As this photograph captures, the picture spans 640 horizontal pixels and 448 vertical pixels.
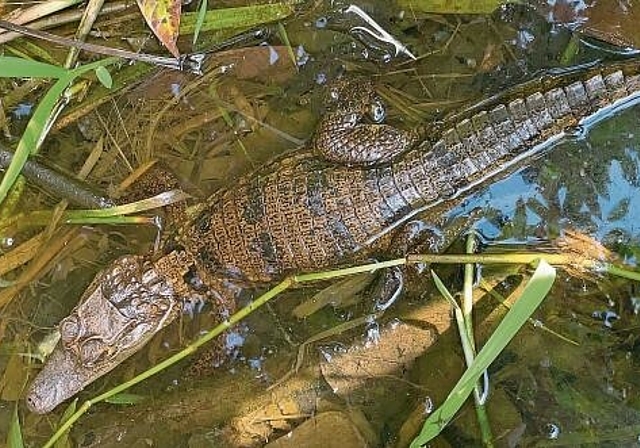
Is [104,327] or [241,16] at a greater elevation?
[241,16]

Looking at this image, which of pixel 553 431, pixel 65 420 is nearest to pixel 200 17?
pixel 65 420

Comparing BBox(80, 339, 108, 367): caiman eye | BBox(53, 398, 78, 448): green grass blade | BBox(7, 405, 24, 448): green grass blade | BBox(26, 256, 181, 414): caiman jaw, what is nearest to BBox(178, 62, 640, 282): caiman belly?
BBox(26, 256, 181, 414): caiman jaw

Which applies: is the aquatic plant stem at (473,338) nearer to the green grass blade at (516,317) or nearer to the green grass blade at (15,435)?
the green grass blade at (516,317)

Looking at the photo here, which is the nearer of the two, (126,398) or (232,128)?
(126,398)

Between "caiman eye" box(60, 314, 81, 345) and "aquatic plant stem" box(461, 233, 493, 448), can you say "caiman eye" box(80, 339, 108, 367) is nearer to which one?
"caiman eye" box(60, 314, 81, 345)

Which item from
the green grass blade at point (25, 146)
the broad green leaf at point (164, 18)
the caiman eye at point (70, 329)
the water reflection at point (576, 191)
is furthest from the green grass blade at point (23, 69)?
the water reflection at point (576, 191)

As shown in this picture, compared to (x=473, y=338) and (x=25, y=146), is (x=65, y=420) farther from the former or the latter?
(x=473, y=338)

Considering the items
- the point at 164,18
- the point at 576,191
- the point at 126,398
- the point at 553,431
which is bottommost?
the point at 553,431

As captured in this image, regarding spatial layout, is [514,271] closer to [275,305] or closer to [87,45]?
[275,305]
